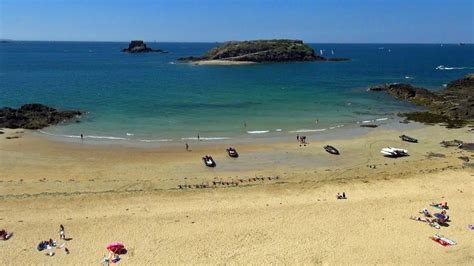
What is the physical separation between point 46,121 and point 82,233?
30178 mm

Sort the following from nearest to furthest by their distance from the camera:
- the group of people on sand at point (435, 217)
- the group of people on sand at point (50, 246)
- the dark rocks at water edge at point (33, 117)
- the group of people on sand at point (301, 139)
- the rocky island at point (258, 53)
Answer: the group of people on sand at point (50, 246) < the group of people on sand at point (435, 217) < the group of people on sand at point (301, 139) < the dark rocks at water edge at point (33, 117) < the rocky island at point (258, 53)

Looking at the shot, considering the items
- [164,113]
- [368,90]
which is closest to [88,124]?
[164,113]

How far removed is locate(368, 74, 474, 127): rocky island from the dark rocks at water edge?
40.9 metres

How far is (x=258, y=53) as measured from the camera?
482ft

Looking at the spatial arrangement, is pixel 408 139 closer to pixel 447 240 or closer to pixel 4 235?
pixel 447 240

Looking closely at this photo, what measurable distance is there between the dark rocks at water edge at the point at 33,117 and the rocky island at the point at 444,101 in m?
40.9

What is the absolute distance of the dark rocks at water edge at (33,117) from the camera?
49094mm

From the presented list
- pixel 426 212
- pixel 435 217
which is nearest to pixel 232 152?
pixel 426 212

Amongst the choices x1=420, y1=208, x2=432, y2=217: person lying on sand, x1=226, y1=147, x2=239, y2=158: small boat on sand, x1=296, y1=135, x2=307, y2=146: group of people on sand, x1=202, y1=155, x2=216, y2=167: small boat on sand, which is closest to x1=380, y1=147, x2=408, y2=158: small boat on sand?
x1=296, y1=135, x2=307, y2=146: group of people on sand

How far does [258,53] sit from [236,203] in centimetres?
12256

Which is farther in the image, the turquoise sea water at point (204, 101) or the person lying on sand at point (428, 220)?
the turquoise sea water at point (204, 101)

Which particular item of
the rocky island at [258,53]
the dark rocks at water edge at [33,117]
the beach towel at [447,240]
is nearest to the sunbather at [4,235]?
the beach towel at [447,240]

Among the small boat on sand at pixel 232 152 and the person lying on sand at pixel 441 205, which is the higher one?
the small boat on sand at pixel 232 152

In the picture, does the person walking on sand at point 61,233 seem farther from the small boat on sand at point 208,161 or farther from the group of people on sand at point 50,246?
the small boat on sand at point 208,161
